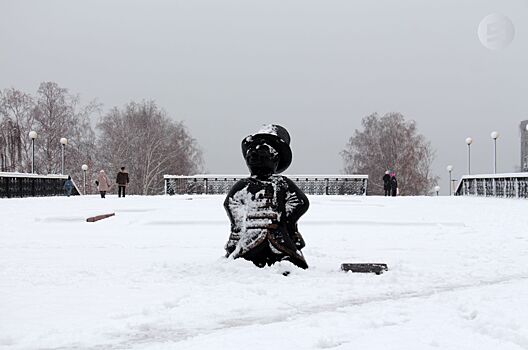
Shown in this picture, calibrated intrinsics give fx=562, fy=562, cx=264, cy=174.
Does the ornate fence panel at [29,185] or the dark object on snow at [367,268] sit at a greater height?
the ornate fence panel at [29,185]

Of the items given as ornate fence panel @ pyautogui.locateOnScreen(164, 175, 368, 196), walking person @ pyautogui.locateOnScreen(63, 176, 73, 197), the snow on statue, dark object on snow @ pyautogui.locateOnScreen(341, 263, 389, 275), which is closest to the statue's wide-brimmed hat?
the snow on statue

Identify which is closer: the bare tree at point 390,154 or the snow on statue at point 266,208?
the snow on statue at point 266,208

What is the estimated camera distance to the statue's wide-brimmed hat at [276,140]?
5.54 metres

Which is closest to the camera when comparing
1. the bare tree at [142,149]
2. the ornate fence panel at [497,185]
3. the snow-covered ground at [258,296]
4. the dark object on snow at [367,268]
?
the snow-covered ground at [258,296]

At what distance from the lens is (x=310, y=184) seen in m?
30.7

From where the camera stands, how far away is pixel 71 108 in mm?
44906

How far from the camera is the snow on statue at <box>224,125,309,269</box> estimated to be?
523cm

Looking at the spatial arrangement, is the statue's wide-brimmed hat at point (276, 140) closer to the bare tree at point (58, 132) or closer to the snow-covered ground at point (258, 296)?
the snow-covered ground at point (258, 296)

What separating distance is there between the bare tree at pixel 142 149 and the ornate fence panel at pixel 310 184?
49.7ft

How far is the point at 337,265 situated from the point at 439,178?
52.8 m

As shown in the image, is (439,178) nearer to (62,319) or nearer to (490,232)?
(490,232)

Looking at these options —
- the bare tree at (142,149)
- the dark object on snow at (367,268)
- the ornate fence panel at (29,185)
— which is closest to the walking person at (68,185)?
the ornate fence panel at (29,185)

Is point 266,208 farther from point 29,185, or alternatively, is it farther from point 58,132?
point 58,132

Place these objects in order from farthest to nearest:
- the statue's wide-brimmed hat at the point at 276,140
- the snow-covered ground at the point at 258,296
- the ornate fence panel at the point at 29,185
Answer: the ornate fence panel at the point at 29,185 → the statue's wide-brimmed hat at the point at 276,140 → the snow-covered ground at the point at 258,296
